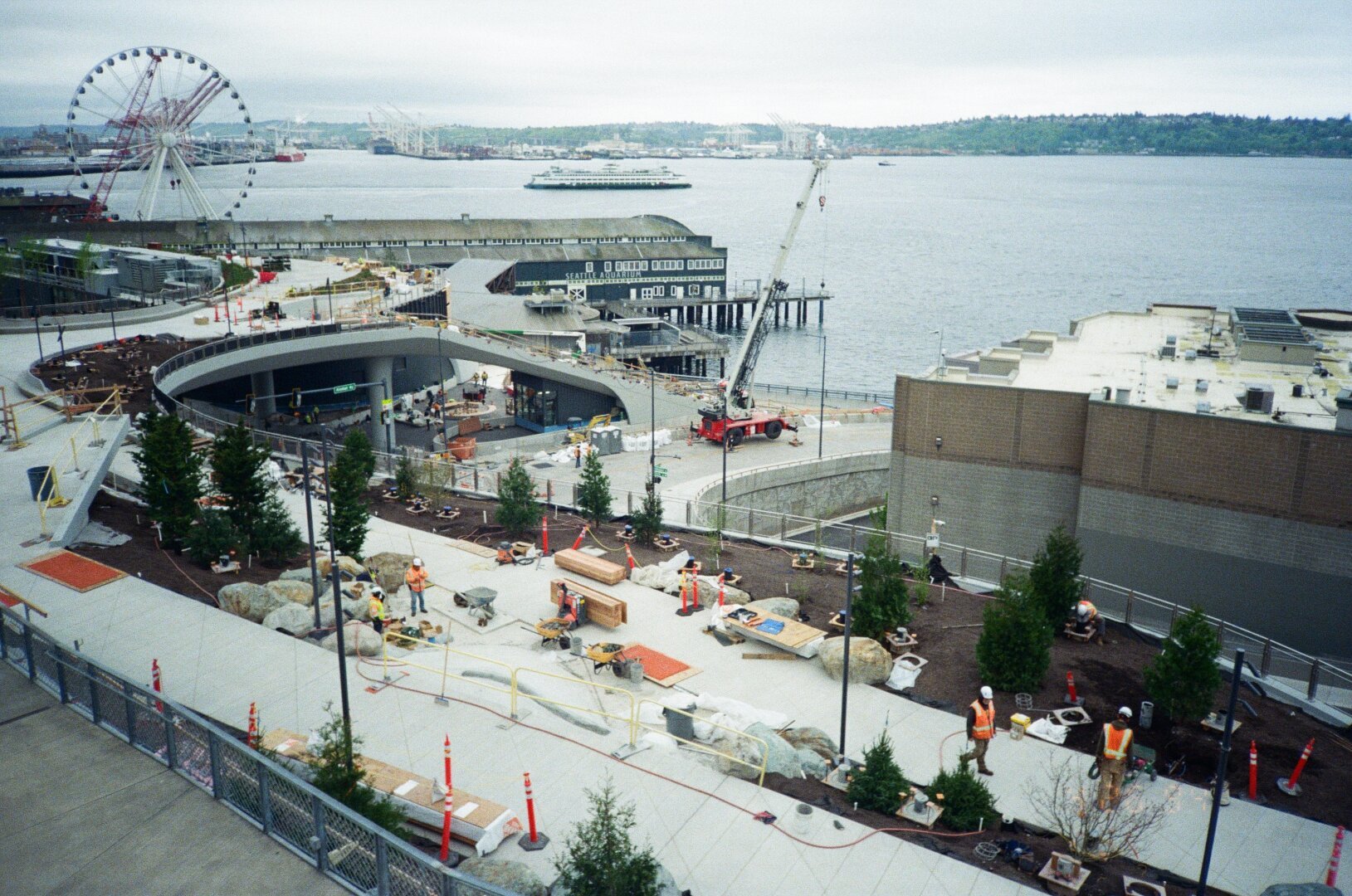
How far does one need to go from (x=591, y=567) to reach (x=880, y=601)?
6.99 meters

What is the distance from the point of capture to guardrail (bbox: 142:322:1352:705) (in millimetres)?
21641

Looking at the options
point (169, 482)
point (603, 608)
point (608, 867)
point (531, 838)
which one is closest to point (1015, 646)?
point (603, 608)

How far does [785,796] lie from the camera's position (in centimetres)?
1384

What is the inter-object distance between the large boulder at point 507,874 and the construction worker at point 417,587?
971 cm

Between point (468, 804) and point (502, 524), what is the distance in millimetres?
15754

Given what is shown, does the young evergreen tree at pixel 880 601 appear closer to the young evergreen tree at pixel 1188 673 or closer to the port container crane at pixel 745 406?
the young evergreen tree at pixel 1188 673

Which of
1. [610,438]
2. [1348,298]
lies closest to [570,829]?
[610,438]

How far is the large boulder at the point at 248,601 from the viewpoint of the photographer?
18.8 m

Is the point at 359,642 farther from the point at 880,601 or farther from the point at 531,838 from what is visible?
the point at 880,601

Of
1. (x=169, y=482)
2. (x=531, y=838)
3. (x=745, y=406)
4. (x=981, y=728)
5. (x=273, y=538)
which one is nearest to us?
(x=531, y=838)

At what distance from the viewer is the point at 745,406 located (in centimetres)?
4822

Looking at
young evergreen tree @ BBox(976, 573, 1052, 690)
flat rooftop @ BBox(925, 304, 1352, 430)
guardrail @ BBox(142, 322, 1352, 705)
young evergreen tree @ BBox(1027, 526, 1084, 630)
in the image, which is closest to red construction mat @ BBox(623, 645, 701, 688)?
young evergreen tree @ BBox(976, 573, 1052, 690)

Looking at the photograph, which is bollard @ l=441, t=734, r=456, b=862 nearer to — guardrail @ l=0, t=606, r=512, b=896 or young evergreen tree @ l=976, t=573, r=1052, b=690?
guardrail @ l=0, t=606, r=512, b=896

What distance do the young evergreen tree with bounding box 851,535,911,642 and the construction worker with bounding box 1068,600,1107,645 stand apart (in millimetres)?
3974
